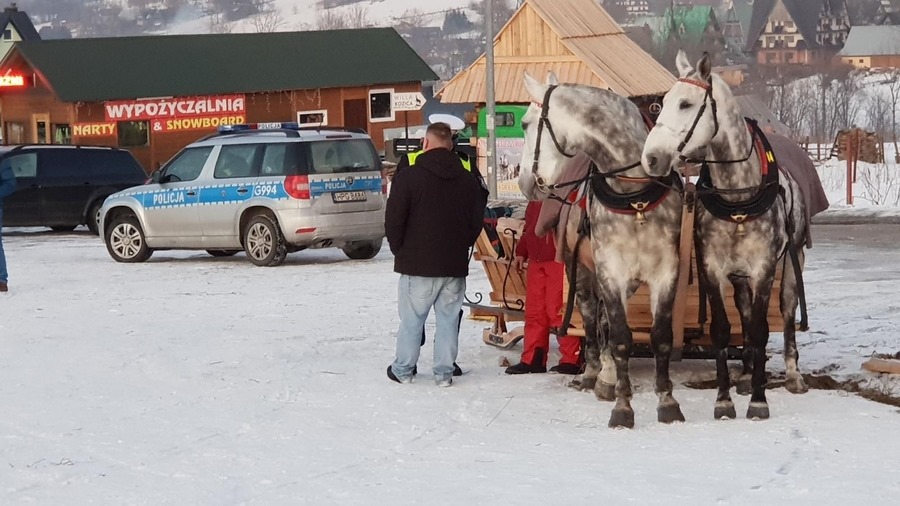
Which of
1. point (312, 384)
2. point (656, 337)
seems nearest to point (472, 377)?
point (312, 384)

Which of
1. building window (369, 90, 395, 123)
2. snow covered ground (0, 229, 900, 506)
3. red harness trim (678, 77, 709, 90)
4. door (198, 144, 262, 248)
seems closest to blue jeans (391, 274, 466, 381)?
snow covered ground (0, 229, 900, 506)

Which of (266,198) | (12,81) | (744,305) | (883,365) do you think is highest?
(12,81)

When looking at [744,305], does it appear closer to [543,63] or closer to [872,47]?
[543,63]

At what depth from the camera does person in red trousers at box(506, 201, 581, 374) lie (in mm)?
11867

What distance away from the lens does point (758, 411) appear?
9992mm

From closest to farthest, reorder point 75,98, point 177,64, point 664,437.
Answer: point 664,437 → point 75,98 → point 177,64

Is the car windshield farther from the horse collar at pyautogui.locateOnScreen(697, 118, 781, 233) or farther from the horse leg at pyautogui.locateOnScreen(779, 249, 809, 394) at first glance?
the horse collar at pyautogui.locateOnScreen(697, 118, 781, 233)

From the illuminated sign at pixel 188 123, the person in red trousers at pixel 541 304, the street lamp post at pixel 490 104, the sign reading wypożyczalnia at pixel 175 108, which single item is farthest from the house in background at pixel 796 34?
the person in red trousers at pixel 541 304

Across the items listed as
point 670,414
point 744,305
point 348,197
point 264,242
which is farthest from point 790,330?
point 264,242

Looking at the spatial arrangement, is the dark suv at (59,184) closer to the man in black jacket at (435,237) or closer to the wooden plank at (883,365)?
the man in black jacket at (435,237)

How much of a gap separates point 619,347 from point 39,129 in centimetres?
4135

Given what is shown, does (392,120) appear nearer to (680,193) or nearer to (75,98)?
(75,98)

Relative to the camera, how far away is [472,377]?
12.1 meters

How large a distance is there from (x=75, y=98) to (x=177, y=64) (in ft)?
21.9
